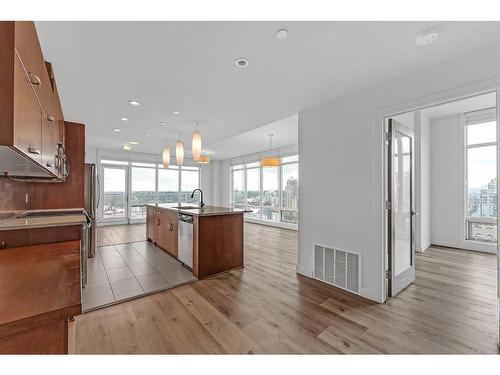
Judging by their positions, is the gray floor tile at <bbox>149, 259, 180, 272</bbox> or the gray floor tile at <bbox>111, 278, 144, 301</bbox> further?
the gray floor tile at <bbox>149, 259, 180, 272</bbox>

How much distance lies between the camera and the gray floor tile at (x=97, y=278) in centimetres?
291

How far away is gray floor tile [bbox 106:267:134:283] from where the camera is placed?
307 cm

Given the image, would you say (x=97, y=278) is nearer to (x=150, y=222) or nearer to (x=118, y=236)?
(x=150, y=222)

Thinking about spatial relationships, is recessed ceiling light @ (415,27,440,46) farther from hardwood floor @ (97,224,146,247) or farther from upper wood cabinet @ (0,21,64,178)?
hardwood floor @ (97,224,146,247)

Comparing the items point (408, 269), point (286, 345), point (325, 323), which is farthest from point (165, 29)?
point (408, 269)

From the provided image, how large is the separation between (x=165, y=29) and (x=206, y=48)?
36cm

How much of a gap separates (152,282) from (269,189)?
5.89m

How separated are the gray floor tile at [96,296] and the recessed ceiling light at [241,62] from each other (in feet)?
9.53

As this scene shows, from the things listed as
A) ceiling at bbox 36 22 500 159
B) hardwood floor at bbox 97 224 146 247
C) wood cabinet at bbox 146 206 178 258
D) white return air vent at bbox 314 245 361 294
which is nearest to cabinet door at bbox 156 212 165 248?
wood cabinet at bbox 146 206 178 258

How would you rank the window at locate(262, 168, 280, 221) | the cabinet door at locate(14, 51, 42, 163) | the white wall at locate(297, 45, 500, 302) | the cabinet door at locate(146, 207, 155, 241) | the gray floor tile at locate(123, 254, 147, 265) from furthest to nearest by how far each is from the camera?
the window at locate(262, 168, 280, 221) < the cabinet door at locate(146, 207, 155, 241) < the gray floor tile at locate(123, 254, 147, 265) < the white wall at locate(297, 45, 500, 302) < the cabinet door at locate(14, 51, 42, 163)

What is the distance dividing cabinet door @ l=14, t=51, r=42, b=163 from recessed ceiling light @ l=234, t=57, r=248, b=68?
1.56 meters

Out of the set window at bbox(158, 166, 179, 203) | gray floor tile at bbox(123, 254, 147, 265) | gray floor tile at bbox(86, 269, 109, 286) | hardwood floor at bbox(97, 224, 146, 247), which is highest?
window at bbox(158, 166, 179, 203)

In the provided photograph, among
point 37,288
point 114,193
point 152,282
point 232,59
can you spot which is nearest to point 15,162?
point 37,288

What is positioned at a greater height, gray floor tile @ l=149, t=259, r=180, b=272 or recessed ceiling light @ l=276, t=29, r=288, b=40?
recessed ceiling light @ l=276, t=29, r=288, b=40
